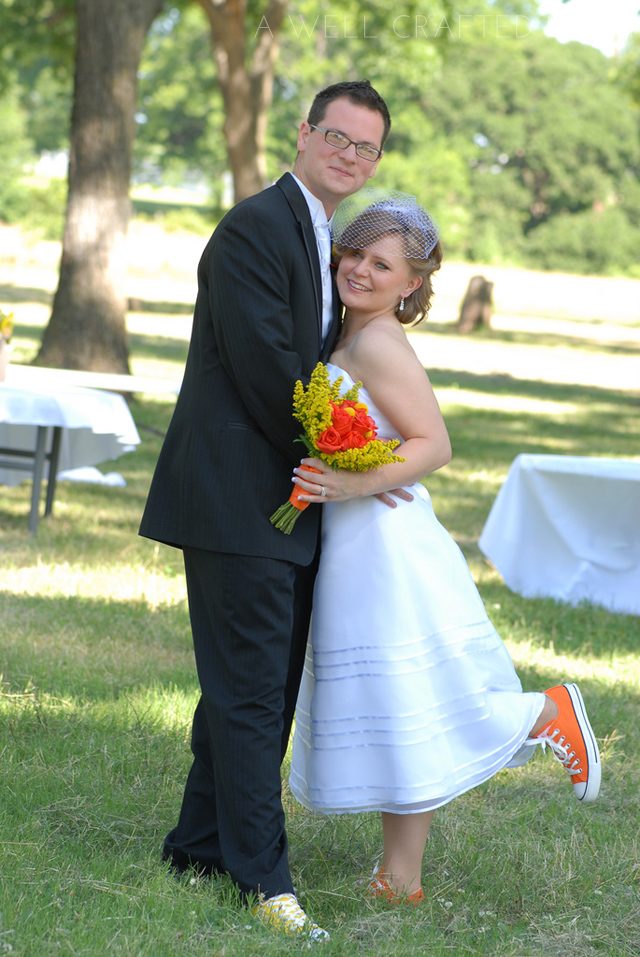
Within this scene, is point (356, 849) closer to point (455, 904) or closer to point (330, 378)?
point (455, 904)

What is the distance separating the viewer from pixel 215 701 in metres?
3.28

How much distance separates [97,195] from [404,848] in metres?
10.5

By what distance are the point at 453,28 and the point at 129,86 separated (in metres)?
13.2

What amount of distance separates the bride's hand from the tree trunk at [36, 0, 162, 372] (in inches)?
396

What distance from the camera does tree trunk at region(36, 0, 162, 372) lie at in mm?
12891

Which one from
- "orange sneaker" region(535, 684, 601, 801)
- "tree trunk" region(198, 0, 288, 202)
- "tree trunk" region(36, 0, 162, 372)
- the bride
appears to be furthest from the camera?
"tree trunk" region(198, 0, 288, 202)

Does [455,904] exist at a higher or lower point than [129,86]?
lower

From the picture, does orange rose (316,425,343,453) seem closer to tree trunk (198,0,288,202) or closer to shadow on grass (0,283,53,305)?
tree trunk (198,0,288,202)

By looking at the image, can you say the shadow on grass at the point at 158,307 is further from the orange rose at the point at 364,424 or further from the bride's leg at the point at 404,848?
the orange rose at the point at 364,424

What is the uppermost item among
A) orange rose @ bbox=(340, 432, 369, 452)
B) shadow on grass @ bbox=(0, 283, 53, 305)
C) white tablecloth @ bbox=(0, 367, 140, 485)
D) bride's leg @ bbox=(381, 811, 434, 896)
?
orange rose @ bbox=(340, 432, 369, 452)

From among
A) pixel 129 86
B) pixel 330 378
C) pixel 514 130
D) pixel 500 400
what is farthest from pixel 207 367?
pixel 514 130

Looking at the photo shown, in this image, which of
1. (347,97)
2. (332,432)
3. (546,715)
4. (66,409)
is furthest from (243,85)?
(332,432)

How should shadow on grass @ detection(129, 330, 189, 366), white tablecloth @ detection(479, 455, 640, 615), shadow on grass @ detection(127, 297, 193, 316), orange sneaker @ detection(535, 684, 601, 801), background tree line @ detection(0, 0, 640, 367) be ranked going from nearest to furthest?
orange sneaker @ detection(535, 684, 601, 801)
white tablecloth @ detection(479, 455, 640, 615)
shadow on grass @ detection(129, 330, 189, 366)
shadow on grass @ detection(127, 297, 193, 316)
background tree line @ detection(0, 0, 640, 367)

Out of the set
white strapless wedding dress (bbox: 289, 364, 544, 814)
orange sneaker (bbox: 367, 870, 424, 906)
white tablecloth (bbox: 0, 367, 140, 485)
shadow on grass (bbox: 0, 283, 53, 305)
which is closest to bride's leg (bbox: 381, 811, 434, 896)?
orange sneaker (bbox: 367, 870, 424, 906)
